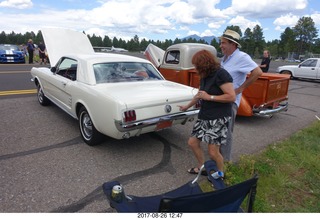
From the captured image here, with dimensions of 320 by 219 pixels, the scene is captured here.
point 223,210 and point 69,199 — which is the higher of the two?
point 223,210

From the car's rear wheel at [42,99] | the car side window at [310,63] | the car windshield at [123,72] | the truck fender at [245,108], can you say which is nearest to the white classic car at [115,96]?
the car windshield at [123,72]

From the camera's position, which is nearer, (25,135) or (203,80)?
(203,80)

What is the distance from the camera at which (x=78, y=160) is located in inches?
145

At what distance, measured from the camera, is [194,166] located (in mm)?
3664

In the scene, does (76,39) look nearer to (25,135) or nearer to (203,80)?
(25,135)

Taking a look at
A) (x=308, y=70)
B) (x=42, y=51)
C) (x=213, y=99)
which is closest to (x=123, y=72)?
(x=213, y=99)

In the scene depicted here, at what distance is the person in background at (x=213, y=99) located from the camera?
8.67ft

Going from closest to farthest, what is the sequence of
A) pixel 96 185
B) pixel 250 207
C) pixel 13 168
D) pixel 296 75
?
pixel 250 207 → pixel 96 185 → pixel 13 168 → pixel 296 75

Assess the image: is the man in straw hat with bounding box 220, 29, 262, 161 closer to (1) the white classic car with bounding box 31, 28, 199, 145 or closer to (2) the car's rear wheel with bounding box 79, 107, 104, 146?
(1) the white classic car with bounding box 31, 28, 199, 145

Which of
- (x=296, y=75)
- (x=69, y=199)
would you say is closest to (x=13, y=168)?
(x=69, y=199)

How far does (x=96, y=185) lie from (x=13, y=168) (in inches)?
49.7

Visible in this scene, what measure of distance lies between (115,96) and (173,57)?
14.8 ft

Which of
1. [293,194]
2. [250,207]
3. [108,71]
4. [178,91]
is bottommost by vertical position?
[293,194]

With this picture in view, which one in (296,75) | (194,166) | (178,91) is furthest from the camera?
(296,75)
